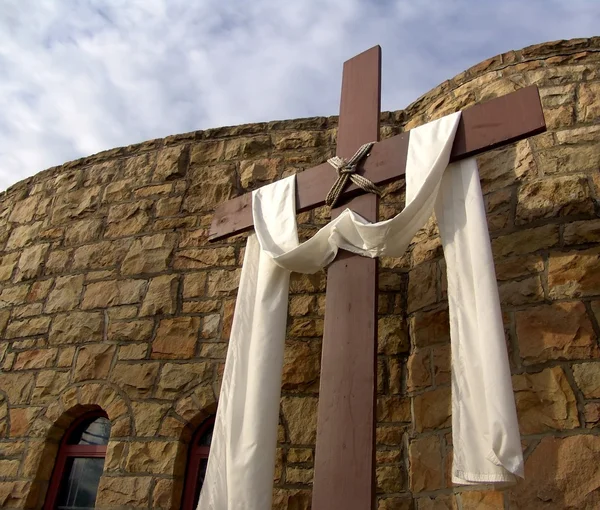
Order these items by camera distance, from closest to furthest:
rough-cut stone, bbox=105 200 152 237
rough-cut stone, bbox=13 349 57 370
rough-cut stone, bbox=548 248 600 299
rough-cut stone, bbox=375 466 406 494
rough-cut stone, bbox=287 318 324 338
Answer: rough-cut stone, bbox=548 248 600 299, rough-cut stone, bbox=375 466 406 494, rough-cut stone, bbox=287 318 324 338, rough-cut stone, bbox=13 349 57 370, rough-cut stone, bbox=105 200 152 237

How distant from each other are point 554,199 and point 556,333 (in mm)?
701

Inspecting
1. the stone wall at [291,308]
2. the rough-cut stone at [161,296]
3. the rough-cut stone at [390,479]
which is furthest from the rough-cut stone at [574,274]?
the rough-cut stone at [161,296]

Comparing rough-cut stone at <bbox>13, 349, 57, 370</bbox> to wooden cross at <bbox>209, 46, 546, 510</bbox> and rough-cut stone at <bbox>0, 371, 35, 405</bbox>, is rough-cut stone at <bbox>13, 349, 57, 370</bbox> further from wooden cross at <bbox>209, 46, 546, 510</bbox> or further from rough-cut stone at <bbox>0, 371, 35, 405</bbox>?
wooden cross at <bbox>209, 46, 546, 510</bbox>

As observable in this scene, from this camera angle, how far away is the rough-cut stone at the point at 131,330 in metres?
3.77

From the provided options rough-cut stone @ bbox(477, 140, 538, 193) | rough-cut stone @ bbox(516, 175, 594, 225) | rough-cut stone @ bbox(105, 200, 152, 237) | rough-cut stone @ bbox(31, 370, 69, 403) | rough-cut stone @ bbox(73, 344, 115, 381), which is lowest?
rough-cut stone @ bbox(31, 370, 69, 403)

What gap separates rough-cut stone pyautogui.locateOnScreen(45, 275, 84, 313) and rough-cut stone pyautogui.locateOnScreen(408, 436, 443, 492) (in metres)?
2.50

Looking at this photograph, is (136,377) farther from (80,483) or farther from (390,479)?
(390,479)

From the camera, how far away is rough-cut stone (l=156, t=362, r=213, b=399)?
348cm

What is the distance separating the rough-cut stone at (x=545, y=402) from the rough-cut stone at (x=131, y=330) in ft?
7.30

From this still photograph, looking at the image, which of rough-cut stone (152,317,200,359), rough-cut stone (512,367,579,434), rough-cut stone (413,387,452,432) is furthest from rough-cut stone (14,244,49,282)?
rough-cut stone (512,367,579,434)

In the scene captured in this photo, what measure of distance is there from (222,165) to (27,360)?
6.11 ft

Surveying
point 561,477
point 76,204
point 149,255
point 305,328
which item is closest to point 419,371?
point 305,328

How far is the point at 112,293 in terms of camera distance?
403 cm

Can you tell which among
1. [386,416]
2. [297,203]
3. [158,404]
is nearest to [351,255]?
[297,203]
